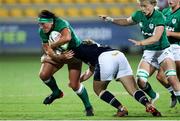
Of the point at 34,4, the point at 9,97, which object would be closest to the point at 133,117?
the point at 9,97

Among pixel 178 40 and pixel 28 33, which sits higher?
pixel 178 40

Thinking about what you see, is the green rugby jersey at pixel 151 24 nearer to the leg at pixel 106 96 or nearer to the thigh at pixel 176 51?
the thigh at pixel 176 51

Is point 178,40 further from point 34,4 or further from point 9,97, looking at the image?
point 34,4

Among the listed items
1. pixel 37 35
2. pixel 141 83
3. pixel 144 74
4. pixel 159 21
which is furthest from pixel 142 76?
pixel 37 35

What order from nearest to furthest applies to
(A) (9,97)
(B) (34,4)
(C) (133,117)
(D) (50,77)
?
(C) (133,117) → (D) (50,77) → (A) (9,97) → (B) (34,4)

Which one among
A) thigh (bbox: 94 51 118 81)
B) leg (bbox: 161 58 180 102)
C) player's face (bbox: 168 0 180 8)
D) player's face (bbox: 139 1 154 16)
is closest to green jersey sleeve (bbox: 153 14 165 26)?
player's face (bbox: 139 1 154 16)

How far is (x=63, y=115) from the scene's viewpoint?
1058cm

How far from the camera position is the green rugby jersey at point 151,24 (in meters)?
10.4

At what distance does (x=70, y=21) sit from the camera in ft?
80.7

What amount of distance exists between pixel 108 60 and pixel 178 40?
1.90 m

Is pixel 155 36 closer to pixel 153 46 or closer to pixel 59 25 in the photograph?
pixel 153 46

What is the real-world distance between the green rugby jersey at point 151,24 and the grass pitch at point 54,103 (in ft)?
3.59

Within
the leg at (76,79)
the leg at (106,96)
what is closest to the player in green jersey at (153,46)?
the leg at (106,96)

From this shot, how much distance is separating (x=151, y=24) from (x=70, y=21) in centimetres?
1423
